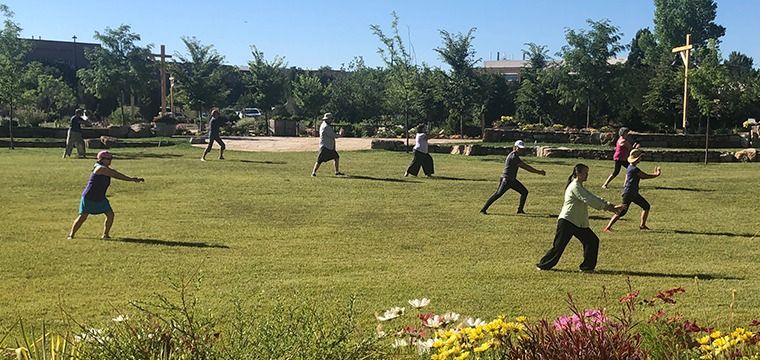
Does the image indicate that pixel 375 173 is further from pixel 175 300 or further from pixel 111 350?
pixel 111 350

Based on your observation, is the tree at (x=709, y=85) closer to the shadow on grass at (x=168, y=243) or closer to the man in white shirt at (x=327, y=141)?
the man in white shirt at (x=327, y=141)

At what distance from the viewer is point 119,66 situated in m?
42.2

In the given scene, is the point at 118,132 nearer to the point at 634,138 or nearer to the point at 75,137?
the point at 75,137

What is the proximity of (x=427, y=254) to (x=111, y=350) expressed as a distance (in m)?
6.10

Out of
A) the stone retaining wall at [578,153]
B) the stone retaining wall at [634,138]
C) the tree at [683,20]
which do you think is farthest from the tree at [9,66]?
the tree at [683,20]

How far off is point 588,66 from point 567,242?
29.0 m

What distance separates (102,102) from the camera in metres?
54.0

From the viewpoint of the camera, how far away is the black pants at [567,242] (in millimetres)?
8180

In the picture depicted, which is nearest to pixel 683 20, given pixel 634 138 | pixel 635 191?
pixel 634 138

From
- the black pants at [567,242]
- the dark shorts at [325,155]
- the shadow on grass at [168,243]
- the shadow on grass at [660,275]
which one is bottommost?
the shadow on grass at [168,243]

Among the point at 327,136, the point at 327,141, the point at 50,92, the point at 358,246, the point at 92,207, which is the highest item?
the point at 50,92

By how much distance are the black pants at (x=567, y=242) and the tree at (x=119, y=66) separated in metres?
37.2

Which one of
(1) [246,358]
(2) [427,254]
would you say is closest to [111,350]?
(1) [246,358]

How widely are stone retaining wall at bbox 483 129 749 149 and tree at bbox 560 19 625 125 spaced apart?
4.37 metres
